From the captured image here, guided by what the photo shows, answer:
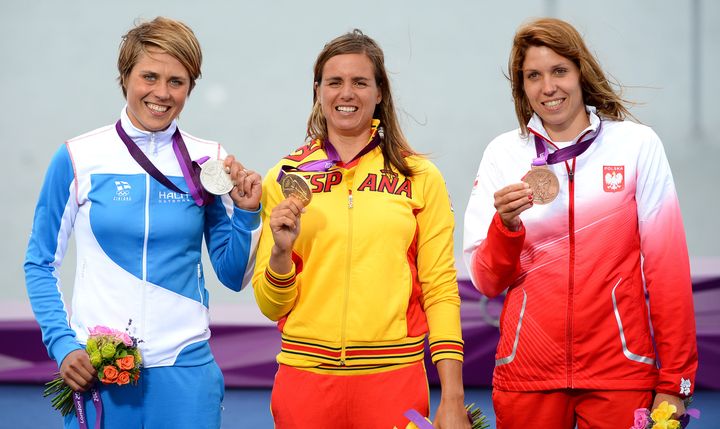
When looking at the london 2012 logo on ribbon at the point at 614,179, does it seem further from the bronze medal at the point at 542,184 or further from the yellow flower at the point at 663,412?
the yellow flower at the point at 663,412

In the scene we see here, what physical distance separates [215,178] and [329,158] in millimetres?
363

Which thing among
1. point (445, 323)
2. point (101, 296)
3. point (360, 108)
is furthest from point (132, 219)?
point (445, 323)

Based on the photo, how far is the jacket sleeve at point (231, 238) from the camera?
2.82 metres

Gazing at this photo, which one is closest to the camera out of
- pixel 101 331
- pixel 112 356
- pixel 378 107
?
pixel 112 356

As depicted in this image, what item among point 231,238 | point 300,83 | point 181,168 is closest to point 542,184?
point 231,238

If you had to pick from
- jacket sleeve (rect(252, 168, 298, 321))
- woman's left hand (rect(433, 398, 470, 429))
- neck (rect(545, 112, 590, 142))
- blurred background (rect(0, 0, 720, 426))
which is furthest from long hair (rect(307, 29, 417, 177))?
blurred background (rect(0, 0, 720, 426))

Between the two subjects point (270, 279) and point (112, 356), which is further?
point (270, 279)

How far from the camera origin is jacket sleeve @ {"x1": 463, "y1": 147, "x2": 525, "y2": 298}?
9.07 feet

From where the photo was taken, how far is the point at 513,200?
8.71 ft

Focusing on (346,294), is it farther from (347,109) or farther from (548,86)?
(548,86)

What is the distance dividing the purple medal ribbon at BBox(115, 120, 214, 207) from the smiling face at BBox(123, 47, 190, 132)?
2.7 inches

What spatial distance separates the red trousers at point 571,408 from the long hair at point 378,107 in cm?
80

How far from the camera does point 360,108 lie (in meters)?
2.86

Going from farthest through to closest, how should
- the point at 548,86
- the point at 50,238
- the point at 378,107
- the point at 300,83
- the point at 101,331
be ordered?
the point at 300,83, the point at 378,107, the point at 548,86, the point at 50,238, the point at 101,331
